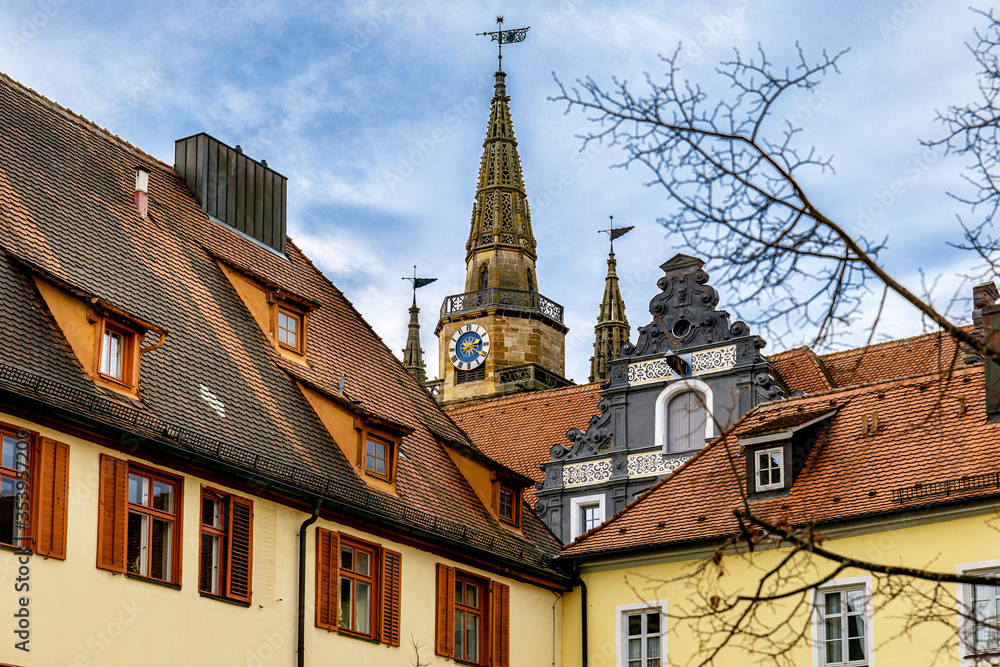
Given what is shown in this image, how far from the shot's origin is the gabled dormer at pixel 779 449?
2350 cm

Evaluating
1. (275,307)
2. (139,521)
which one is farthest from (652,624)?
(139,521)

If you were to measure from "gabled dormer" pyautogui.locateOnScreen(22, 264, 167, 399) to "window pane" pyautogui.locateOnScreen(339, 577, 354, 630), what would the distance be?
4.37 m

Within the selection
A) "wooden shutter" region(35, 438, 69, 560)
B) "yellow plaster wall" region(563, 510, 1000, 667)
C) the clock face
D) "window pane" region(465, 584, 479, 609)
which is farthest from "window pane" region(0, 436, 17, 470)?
the clock face

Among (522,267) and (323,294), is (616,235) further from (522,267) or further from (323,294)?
(323,294)

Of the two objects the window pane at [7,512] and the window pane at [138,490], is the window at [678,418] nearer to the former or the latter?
the window pane at [138,490]

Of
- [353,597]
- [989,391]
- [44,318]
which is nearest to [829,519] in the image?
[989,391]

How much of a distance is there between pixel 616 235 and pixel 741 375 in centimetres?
2868

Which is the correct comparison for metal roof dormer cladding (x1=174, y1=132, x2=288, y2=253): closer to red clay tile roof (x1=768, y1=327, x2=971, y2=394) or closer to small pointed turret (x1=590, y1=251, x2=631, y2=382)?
red clay tile roof (x1=768, y1=327, x2=971, y2=394)

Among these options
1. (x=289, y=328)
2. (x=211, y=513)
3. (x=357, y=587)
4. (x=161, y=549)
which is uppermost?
(x=289, y=328)

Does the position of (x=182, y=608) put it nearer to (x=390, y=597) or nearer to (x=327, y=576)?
(x=327, y=576)

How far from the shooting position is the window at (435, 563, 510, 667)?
74.7 ft

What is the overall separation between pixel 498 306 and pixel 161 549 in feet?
137

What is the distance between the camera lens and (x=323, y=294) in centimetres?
2677

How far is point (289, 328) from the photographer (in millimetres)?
23984
